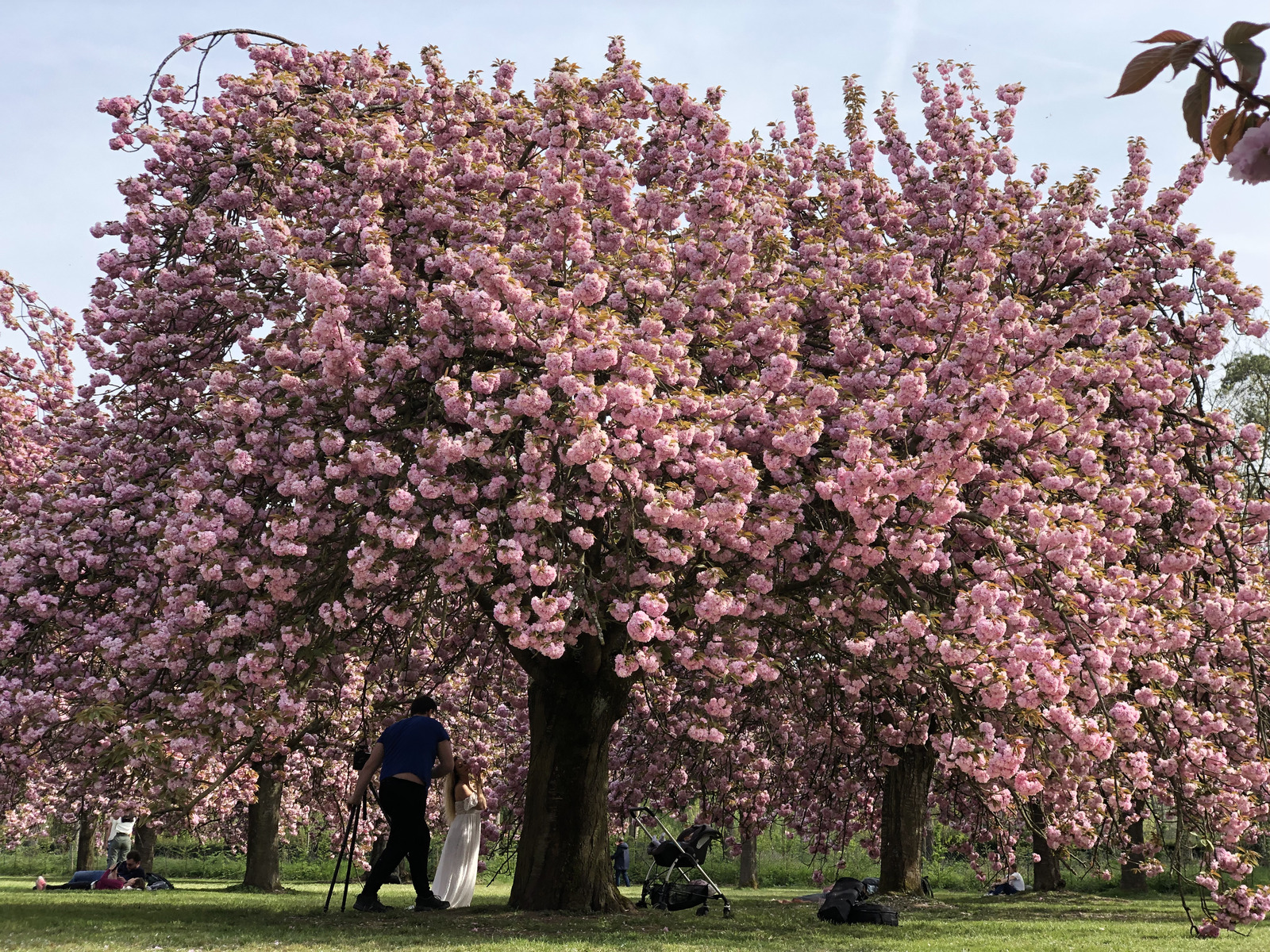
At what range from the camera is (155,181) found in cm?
1012

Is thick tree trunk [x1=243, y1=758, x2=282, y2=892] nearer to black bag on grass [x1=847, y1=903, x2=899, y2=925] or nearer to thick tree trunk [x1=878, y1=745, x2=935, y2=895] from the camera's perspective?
thick tree trunk [x1=878, y1=745, x2=935, y2=895]

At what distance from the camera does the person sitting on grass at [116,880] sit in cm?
1720

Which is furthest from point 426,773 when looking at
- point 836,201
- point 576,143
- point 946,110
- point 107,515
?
point 946,110

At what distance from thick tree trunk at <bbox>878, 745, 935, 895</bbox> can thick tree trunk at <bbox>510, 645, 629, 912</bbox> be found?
17.8 ft

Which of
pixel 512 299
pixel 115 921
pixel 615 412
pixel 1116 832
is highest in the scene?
pixel 512 299

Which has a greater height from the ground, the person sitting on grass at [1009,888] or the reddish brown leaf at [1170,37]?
the reddish brown leaf at [1170,37]

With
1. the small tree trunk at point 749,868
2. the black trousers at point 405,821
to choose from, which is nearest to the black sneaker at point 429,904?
the black trousers at point 405,821

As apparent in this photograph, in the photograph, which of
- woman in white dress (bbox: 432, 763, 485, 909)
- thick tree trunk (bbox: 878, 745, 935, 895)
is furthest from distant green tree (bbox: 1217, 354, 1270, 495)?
woman in white dress (bbox: 432, 763, 485, 909)

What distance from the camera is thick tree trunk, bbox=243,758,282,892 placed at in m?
17.1

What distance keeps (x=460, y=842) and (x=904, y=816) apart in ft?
22.4

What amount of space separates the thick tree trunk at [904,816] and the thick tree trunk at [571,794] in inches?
214

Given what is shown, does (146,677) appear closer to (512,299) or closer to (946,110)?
(512,299)

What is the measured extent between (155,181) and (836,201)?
21.7 ft

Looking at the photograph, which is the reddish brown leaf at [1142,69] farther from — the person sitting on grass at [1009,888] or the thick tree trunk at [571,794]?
the person sitting on grass at [1009,888]
